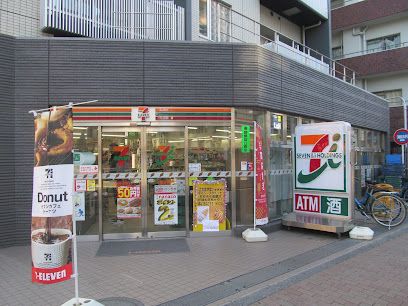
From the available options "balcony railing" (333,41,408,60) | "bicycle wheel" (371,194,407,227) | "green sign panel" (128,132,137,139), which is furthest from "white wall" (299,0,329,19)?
"green sign panel" (128,132,137,139)

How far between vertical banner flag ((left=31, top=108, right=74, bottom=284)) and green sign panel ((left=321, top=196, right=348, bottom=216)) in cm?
633

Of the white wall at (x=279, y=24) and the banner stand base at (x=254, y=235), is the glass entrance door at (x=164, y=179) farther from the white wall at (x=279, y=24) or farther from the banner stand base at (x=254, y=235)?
the white wall at (x=279, y=24)

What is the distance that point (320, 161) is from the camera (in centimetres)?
902

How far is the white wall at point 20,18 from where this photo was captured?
26.2 ft

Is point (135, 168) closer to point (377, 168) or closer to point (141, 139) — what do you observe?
point (141, 139)

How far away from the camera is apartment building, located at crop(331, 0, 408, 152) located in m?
20.9

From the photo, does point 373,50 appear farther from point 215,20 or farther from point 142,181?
point 142,181

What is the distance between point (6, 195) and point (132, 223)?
271cm

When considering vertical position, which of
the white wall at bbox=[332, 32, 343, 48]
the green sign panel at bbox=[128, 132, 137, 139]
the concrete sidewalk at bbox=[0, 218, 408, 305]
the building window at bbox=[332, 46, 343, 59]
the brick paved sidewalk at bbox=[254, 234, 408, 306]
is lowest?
the brick paved sidewalk at bbox=[254, 234, 408, 306]

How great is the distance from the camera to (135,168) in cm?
852

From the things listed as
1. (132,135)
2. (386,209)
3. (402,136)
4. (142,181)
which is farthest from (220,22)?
(402,136)

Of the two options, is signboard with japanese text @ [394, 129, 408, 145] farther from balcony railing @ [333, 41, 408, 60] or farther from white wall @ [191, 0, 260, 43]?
balcony railing @ [333, 41, 408, 60]

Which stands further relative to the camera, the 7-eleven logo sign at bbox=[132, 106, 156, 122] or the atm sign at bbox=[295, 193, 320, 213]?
the atm sign at bbox=[295, 193, 320, 213]

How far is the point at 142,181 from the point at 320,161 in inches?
169
